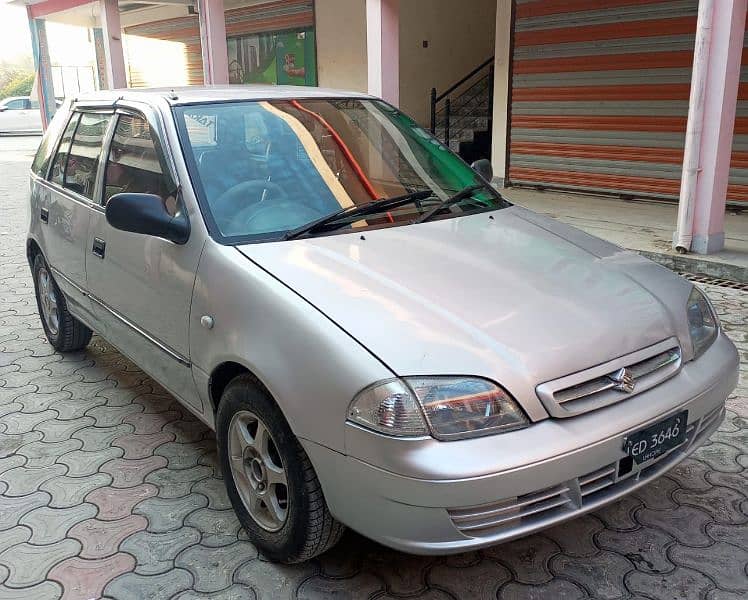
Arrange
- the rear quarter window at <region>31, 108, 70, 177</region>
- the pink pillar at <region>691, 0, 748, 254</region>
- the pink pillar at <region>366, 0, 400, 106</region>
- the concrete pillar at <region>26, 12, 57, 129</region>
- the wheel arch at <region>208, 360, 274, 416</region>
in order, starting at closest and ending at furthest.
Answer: the wheel arch at <region>208, 360, 274, 416</region> → the rear quarter window at <region>31, 108, 70, 177</region> → the pink pillar at <region>691, 0, 748, 254</region> → the pink pillar at <region>366, 0, 400, 106</region> → the concrete pillar at <region>26, 12, 57, 129</region>

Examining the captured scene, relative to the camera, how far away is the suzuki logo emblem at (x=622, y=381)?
2.25 meters

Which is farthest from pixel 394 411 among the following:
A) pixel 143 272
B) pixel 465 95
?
pixel 465 95

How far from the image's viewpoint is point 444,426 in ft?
6.72

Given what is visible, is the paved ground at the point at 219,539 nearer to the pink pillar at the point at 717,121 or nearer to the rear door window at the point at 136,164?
the rear door window at the point at 136,164

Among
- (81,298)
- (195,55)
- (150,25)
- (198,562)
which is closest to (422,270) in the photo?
(198,562)

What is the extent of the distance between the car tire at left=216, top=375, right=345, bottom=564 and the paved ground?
0.16 meters

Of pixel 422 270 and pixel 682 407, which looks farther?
pixel 422 270

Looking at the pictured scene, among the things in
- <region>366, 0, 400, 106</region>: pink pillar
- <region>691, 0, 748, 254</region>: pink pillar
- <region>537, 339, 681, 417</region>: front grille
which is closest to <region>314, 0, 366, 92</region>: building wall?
<region>366, 0, 400, 106</region>: pink pillar

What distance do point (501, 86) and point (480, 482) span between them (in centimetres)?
974

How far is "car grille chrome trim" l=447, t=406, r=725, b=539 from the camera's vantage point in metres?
2.04

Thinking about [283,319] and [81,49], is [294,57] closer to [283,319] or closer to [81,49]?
[283,319]

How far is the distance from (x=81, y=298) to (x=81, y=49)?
27.3 m

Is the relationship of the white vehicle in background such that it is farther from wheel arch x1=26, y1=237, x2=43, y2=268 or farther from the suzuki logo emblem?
the suzuki logo emblem

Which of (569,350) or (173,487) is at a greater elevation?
(569,350)
